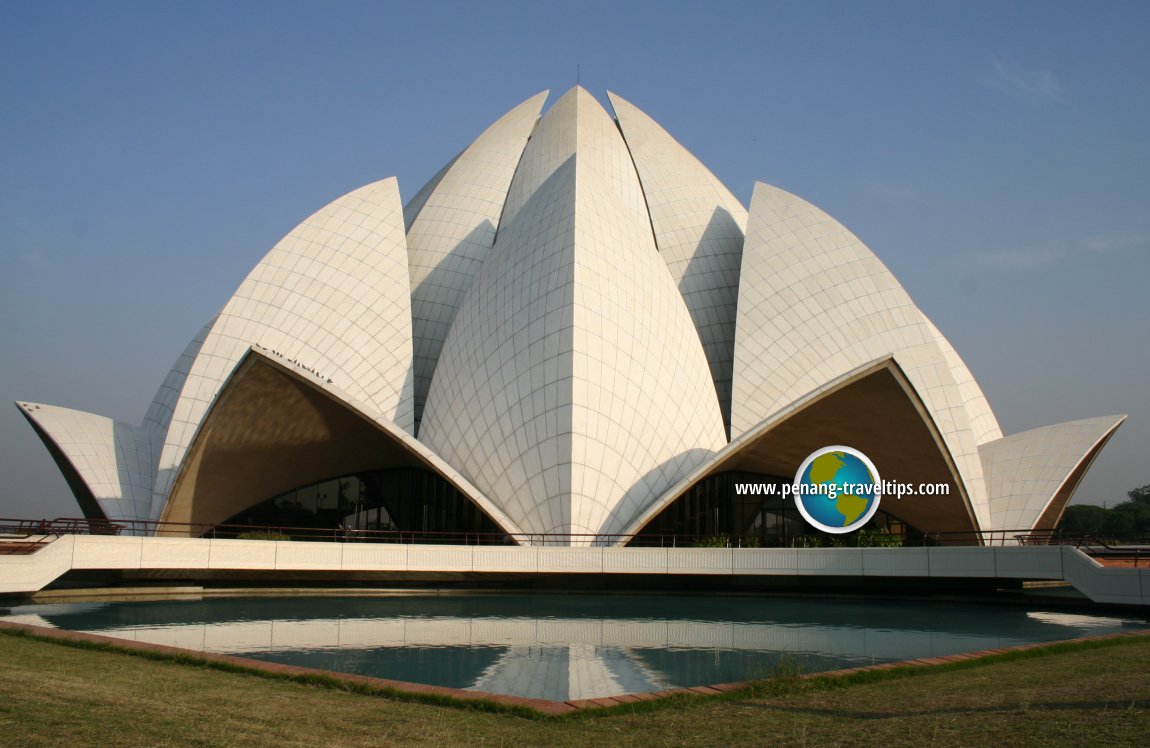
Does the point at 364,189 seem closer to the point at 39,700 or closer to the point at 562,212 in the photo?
the point at 562,212

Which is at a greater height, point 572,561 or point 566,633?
point 572,561

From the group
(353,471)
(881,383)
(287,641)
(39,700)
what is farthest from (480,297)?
(39,700)

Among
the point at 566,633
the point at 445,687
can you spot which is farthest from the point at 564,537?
the point at 445,687

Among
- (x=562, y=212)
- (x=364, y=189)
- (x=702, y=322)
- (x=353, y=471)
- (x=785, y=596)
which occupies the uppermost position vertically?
(x=364, y=189)

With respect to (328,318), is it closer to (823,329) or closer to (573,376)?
(573,376)

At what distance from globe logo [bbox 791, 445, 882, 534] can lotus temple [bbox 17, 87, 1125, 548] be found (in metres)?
0.65

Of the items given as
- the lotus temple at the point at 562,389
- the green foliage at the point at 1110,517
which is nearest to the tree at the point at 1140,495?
the green foliage at the point at 1110,517

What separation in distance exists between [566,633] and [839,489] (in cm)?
1709

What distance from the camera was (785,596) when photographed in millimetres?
22828

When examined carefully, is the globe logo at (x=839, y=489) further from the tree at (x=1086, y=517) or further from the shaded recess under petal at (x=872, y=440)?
the tree at (x=1086, y=517)

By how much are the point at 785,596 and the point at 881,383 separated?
6792mm

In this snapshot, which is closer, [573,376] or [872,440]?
→ [573,376]

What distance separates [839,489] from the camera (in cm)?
2873

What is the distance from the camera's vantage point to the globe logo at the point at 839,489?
28719 millimetres
